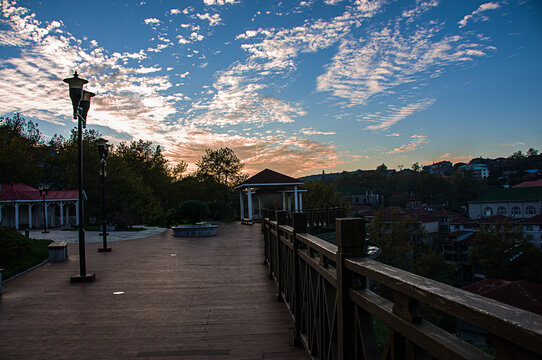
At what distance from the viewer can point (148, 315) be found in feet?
14.9

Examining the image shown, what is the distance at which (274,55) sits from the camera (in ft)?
49.4

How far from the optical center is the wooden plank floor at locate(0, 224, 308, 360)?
3.43 meters

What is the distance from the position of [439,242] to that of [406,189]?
3712cm

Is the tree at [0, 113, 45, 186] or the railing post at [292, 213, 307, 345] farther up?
the tree at [0, 113, 45, 186]

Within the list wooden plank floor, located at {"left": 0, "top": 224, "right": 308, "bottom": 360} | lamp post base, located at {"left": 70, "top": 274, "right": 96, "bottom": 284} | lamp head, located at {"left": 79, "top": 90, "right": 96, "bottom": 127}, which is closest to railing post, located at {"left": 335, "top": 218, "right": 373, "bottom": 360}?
wooden plank floor, located at {"left": 0, "top": 224, "right": 308, "bottom": 360}

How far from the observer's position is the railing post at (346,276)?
1.70m

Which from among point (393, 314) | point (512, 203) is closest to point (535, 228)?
point (512, 203)

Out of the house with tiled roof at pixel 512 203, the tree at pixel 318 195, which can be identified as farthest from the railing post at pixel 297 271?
the house with tiled roof at pixel 512 203

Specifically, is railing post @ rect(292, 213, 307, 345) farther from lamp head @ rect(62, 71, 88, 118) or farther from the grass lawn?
the grass lawn

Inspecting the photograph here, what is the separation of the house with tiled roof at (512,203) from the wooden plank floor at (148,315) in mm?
57879

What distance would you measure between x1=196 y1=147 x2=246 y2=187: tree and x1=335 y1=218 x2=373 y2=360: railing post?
42042mm

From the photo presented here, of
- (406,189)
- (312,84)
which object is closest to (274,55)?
(312,84)

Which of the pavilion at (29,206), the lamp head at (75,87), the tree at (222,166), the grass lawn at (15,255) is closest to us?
the lamp head at (75,87)

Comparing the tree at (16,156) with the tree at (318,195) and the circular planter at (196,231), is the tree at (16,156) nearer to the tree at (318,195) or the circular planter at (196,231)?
the circular planter at (196,231)
